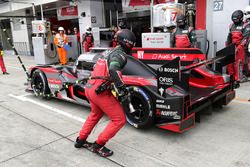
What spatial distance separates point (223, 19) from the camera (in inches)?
358

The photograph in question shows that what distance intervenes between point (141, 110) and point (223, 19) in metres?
6.69

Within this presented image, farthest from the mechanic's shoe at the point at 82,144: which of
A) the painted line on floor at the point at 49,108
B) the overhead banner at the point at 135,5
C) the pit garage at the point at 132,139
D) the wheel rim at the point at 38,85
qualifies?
the overhead banner at the point at 135,5

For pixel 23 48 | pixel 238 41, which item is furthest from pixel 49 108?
pixel 23 48

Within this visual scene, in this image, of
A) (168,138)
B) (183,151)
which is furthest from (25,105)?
(183,151)

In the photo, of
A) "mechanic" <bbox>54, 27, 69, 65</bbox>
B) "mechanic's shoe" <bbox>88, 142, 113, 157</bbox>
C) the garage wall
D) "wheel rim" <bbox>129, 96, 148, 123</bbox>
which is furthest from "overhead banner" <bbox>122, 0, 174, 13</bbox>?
"mechanic's shoe" <bbox>88, 142, 113, 157</bbox>

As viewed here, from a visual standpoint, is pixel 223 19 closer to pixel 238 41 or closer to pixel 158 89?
pixel 238 41

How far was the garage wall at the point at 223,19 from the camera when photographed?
8.67 metres

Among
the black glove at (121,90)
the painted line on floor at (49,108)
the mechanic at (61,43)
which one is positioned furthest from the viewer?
the mechanic at (61,43)

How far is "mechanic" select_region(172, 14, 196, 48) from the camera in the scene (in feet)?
24.3

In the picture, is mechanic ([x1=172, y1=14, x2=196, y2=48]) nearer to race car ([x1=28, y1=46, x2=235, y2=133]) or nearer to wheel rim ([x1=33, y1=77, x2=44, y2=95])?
race car ([x1=28, y1=46, x2=235, y2=133])

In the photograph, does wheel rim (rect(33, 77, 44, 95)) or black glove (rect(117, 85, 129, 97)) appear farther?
wheel rim (rect(33, 77, 44, 95))

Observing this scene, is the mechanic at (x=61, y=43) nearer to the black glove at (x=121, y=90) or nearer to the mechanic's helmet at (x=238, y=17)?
the mechanic's helmet at (x=238, y=17)

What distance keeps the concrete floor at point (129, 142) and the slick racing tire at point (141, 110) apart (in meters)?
0.19

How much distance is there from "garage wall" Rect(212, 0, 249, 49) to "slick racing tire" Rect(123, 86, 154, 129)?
21.4ft
